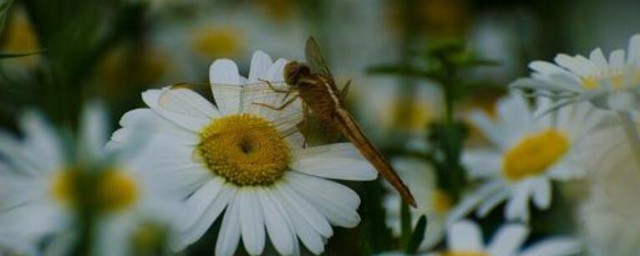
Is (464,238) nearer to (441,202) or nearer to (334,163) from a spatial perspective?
(334,163)

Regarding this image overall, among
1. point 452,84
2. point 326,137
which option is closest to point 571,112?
point 452,84

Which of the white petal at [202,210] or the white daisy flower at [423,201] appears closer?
the white petal at [202,210]

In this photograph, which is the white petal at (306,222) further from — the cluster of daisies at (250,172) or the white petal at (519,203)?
the white petal at (519,203)

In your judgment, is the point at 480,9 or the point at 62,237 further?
the point at 480,9

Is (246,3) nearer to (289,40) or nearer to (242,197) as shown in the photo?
(289,40)

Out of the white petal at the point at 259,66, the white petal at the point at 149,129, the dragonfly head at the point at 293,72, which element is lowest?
the white petal at the point at 149,129

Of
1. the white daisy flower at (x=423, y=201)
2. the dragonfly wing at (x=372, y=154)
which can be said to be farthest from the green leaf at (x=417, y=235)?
the white daisy flower at (x=423, y=201)

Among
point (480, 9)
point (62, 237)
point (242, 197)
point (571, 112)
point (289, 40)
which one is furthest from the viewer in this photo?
point (480, 9)
